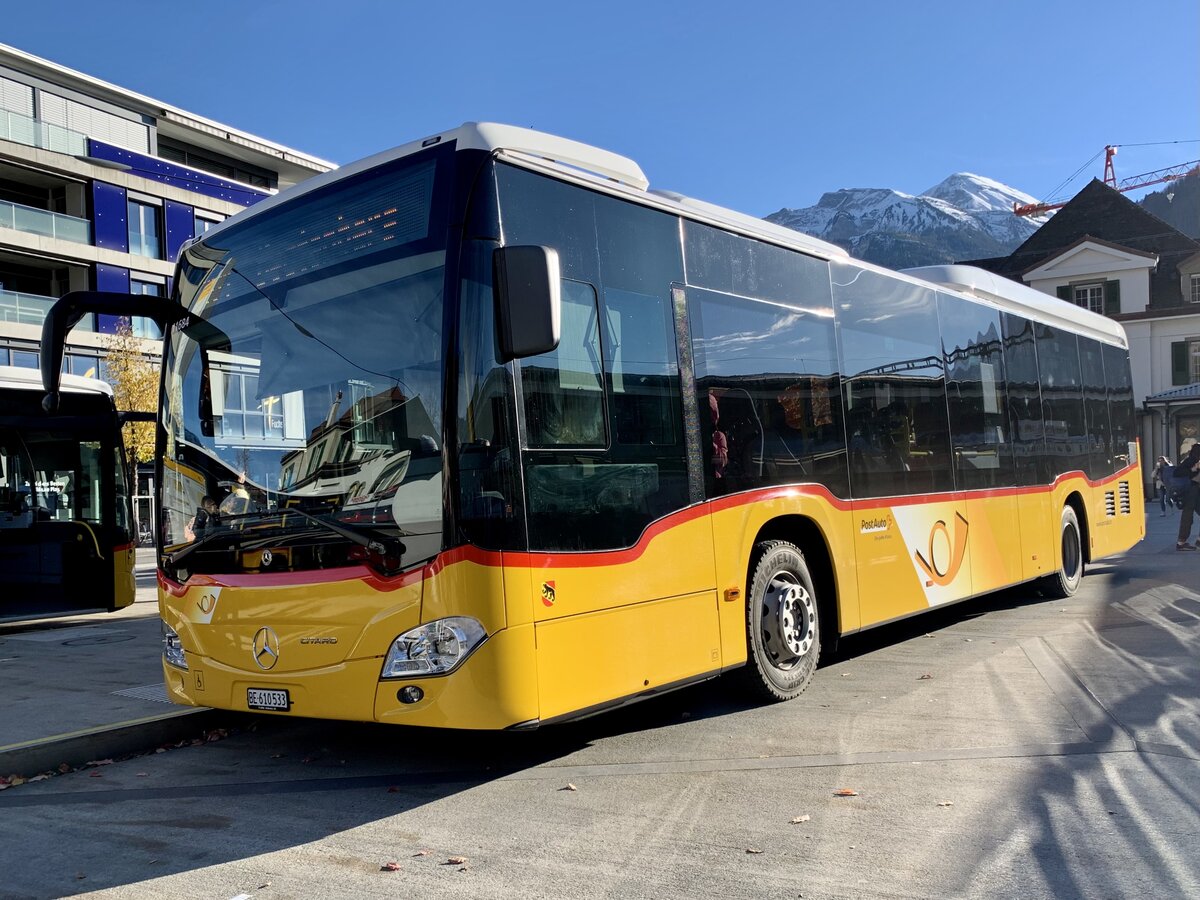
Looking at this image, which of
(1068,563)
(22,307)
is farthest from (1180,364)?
(22,307)

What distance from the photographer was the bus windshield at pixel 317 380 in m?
5.00

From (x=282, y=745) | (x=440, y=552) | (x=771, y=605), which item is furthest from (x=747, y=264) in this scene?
(x=282, y=745)

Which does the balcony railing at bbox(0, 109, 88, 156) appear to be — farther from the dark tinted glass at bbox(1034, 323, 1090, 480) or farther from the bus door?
the dark tinted glass at bbox(1034, 323, 1090, 480)

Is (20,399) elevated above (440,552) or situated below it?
above

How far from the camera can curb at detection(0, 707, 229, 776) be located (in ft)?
19.4

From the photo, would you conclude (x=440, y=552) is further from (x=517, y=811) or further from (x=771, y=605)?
(x=771, y=605)

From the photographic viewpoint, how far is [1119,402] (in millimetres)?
14484

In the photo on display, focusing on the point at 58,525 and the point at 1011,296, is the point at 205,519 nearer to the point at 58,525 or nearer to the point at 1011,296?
the point at 58,525

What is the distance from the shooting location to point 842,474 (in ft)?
25.2

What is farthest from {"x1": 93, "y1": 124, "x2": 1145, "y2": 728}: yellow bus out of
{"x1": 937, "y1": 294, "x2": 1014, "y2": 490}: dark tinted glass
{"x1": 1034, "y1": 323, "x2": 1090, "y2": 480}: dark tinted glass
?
{"x1": 1034, "y1": 323, "x2": 1090, "y2": 480}: dark tinted glass

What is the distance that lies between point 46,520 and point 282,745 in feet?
25.7

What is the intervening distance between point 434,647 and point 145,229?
40235 millimetres

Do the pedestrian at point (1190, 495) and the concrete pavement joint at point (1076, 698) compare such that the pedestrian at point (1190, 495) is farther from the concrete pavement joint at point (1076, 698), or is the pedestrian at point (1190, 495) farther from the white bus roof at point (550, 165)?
the white bus roof at point (550, 165)

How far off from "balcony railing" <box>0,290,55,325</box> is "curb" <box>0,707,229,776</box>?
3242cm
